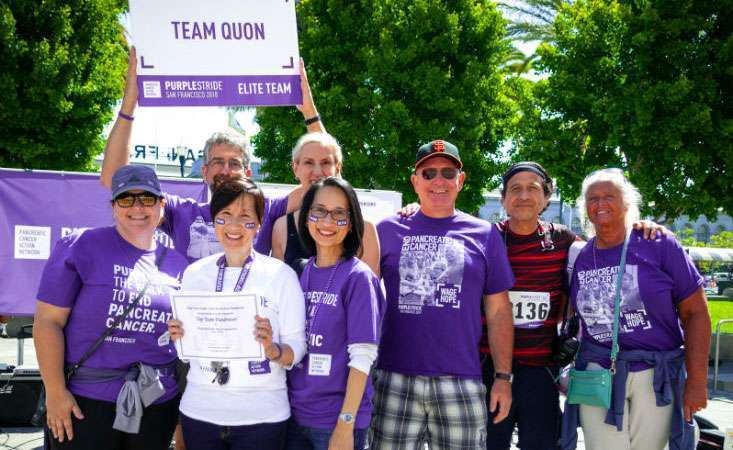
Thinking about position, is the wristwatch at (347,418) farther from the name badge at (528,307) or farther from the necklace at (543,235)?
the necklace at (543,235)

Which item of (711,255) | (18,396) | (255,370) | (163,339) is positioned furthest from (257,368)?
(711,255)

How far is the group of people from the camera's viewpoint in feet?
8.54

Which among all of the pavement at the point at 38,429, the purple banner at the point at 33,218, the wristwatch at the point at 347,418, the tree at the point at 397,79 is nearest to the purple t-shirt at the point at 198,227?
the wristwatch at the point at 347,418

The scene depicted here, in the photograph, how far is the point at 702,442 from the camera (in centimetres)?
478

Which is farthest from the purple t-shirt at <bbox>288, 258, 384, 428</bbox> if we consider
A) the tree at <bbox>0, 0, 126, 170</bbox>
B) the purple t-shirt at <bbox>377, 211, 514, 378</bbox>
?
the tree at <bbox>0, 0, 126, 170</bbox>

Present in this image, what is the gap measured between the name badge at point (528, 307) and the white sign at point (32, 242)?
637cm

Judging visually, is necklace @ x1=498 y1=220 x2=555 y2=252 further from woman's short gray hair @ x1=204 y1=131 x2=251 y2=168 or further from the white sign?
the white sign

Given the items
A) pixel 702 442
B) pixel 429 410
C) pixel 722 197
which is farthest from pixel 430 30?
pixel 429 410

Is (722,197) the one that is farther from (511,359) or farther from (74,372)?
(74,372)

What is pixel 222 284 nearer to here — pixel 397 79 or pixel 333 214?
pixel 333 214

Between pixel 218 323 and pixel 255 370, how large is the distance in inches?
9.4

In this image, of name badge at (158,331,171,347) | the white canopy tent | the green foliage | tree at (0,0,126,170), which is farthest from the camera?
the white canopy tent

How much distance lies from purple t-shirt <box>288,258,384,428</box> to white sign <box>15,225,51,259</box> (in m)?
6.29

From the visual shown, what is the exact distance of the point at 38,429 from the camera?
647cm
